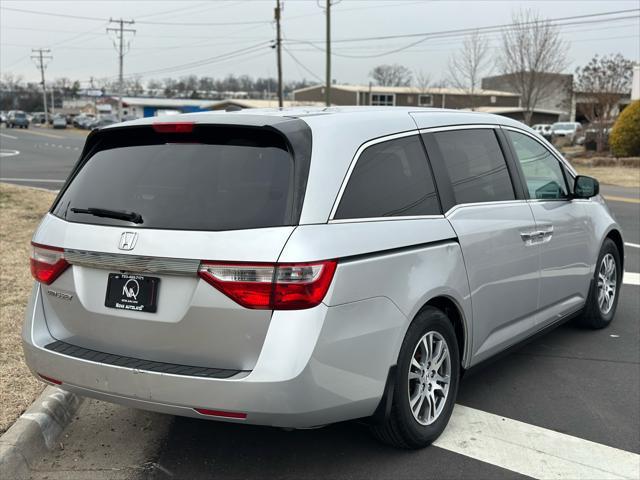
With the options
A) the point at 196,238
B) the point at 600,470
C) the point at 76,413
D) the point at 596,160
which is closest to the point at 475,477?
the point at 600,470

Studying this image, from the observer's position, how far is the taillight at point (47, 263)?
3414 mm

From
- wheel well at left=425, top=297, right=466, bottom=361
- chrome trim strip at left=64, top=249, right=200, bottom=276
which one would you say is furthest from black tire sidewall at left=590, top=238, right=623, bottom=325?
chrome trim strip at left=64, top=249, right=200, bottom=276

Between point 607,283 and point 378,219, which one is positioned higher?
point 378,219

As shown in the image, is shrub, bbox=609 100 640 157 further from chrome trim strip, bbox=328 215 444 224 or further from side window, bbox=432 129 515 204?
chrome trim strip, bbox=328 215 444 224

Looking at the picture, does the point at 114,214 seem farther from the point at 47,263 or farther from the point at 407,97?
the point at 407,97

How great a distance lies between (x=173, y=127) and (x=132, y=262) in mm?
734

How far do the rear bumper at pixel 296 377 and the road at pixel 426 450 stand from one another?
19.1 inches

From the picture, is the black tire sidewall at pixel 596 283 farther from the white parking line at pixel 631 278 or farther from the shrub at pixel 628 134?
the shrub at pixel 628 134

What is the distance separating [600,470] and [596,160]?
25613 mm

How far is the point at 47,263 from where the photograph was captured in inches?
137

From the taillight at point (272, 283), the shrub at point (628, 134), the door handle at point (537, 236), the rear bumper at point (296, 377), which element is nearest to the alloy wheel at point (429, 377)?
the rear bumper at point (296, 377)

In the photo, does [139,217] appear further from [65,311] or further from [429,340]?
[429,340]

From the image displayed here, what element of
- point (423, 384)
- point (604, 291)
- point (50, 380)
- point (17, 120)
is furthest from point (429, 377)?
point (17, 120)

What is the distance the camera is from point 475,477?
3439 millimetres
